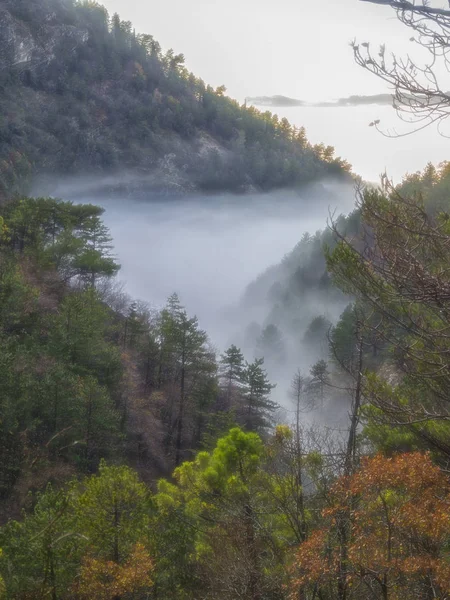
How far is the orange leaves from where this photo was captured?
9.77 metres

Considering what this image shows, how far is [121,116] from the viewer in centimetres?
10981

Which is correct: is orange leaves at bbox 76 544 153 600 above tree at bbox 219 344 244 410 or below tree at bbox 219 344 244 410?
below

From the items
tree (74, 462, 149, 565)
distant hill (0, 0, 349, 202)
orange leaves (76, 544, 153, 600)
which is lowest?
orange leaves (76, 544, 153, 600)

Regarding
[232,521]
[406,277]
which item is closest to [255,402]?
[232,521]

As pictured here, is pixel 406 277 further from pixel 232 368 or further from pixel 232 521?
pixel 232 368

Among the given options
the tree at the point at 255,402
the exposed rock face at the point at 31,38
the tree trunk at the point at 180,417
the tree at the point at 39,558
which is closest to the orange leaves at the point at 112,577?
the tree at the point at 39,558

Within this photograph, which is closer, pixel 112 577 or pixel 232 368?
pixel 112 577

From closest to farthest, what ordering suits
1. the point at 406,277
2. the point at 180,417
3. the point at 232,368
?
the point at 406,277 → the point at 180,417 → the point at 232,368

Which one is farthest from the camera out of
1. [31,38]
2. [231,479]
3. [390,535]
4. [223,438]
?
[31,38]

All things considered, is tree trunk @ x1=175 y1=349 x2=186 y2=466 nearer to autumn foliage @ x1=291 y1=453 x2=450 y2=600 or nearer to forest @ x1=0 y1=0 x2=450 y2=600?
forest @ x1=0 y1=0 x2=450 y2=600

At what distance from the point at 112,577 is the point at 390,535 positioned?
6.63 meters

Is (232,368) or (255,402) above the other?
(232,368)

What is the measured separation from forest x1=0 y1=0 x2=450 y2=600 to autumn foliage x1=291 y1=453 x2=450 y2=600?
28 mm

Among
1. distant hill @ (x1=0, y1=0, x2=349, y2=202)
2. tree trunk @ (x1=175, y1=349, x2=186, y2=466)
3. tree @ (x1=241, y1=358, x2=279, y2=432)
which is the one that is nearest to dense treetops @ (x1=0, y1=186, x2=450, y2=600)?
tree @ (x1=241, y1=358, x2=279, y2=432)
